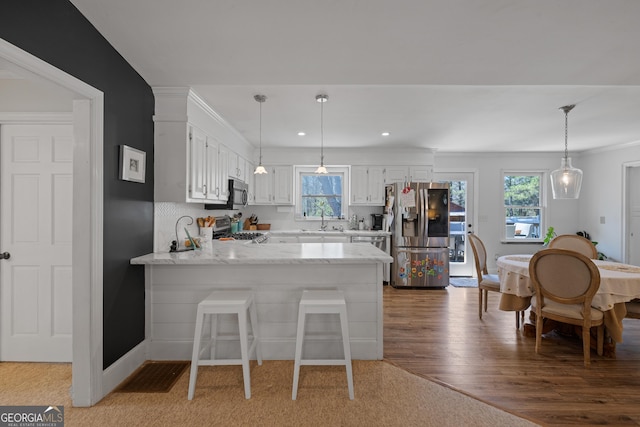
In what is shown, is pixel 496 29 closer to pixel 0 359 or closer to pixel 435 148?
pixel 435 148

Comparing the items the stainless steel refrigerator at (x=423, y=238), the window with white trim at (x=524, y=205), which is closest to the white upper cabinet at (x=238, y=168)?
the stainless steel refrigerator at (x=423, y=238)

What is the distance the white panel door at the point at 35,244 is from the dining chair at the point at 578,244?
5083 millimetres

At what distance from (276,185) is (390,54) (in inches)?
145

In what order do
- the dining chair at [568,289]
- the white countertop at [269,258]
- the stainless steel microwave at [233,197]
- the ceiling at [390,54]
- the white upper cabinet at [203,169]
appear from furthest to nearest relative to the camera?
the stainless steel microwave at [233,197]
the white upper cabinet at [203,169]
the dining chair at [568,289]
the white countertop at [269,258]
the ceiling at [390,54]

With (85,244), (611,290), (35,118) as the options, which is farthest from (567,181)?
(35,118)

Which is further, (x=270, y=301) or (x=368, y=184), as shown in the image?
(x=368, y=184)

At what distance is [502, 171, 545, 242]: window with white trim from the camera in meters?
6.04

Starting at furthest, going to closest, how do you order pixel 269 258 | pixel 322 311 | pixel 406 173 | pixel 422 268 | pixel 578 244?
pixel 406 173 → pixel 422 268 → pixel 578 244 → pixel 269 258 → pixel 322 311

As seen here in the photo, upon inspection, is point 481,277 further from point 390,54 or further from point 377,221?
point 390,54

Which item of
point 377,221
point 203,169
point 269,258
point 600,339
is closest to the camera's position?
point 269,258

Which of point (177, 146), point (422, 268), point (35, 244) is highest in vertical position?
point (177, 146)

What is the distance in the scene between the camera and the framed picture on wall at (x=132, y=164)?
7.18 ft

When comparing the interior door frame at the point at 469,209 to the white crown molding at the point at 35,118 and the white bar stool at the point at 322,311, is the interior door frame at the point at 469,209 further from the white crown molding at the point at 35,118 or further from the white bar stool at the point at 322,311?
the white crown molding at the point at 35,118

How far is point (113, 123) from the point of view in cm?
213
